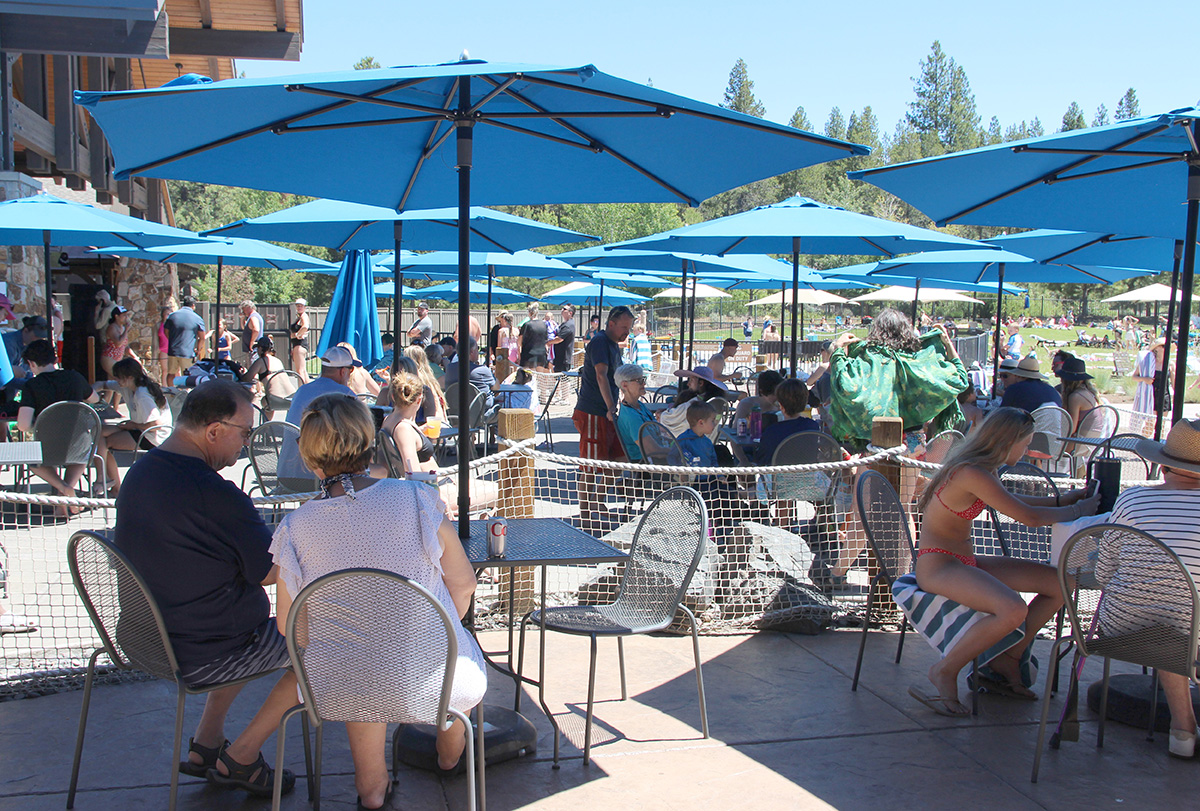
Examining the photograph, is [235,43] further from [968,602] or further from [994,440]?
[968,602]

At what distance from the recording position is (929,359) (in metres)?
5.68

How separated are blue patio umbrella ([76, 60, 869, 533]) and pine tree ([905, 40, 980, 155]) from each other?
275 feet

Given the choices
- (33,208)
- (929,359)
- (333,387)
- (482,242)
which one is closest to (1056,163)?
(929,359)

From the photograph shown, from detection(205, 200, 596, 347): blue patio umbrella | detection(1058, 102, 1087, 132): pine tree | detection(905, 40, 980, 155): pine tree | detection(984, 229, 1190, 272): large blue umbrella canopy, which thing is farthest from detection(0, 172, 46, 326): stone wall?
detection(1058, 102, 1087, 132): pine tree

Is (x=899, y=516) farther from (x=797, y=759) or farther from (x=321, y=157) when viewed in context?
(x=321, y=157)

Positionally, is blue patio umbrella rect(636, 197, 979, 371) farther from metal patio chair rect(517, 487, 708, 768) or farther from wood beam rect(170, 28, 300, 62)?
wood beam rect(170, 28, 300, 62)

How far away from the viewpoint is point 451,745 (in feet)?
9.59

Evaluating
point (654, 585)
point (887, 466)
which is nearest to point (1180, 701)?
point (887, 466)

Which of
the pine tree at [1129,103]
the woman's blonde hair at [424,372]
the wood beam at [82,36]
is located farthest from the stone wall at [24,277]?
the pine tree at [1129,103]

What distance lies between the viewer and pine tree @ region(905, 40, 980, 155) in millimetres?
80438

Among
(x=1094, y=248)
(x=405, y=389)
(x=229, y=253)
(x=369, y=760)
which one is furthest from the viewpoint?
(x=229, y=253)

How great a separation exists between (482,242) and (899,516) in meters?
5.64

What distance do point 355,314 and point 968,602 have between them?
6660 mm

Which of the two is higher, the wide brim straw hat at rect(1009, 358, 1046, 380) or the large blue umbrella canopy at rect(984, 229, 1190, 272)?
the large blue umbrella canopy at rect(984, 229, 1190, 272)
